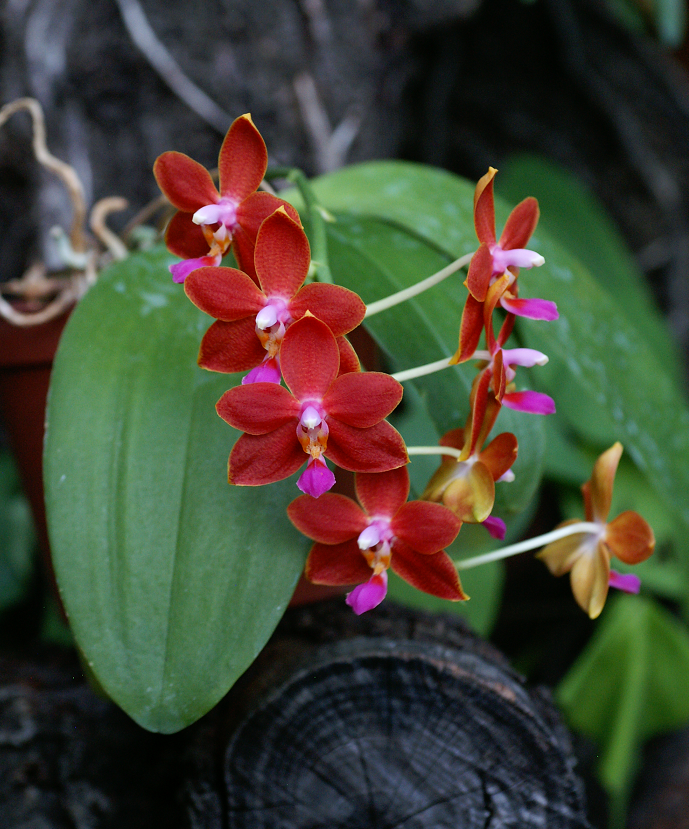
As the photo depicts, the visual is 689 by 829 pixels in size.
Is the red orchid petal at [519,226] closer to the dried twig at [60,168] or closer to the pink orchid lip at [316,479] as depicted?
the pink orchid lip at [316,479]

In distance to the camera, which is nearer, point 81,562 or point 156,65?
point 81,562

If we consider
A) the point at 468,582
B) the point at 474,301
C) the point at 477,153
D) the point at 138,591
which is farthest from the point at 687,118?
the point at 138,591

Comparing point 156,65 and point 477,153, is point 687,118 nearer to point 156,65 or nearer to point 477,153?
point 477,153

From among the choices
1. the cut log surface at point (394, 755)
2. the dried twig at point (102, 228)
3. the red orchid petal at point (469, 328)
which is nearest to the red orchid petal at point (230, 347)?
the red orchid petal at point (469, 328)

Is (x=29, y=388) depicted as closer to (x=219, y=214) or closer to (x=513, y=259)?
(x=219, y=214)

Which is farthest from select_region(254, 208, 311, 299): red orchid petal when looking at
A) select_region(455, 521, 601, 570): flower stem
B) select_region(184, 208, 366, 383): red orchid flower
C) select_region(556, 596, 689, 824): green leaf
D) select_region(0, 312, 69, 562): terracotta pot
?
select_region(556, 596, 689, 824): green leaf

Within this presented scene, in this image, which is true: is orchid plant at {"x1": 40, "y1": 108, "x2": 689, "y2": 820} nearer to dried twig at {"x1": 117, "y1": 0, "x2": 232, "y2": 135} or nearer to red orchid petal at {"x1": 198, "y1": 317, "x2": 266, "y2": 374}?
red orchid petal at {"x1": 198, "y1": 317, "x2": 266, "y2": 374}
